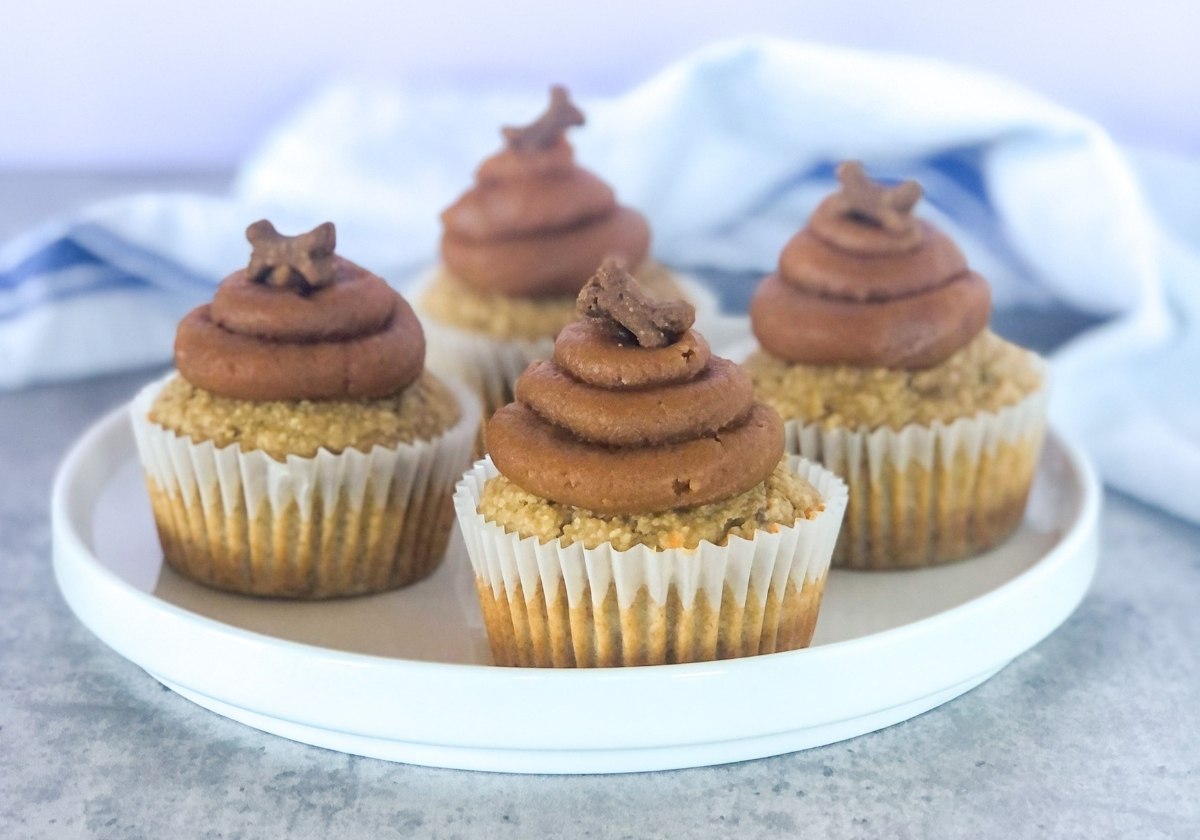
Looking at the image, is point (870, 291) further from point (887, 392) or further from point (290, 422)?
point (290, 422)

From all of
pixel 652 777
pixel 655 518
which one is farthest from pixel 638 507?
pixel 652 777

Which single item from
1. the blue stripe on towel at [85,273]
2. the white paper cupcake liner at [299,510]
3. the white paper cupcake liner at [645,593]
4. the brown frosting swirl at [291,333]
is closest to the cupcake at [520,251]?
the white paper cupcake liner at [299,510]

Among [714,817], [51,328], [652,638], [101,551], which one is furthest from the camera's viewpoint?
[51,328]

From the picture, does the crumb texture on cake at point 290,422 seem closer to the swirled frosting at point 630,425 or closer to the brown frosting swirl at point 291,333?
the brown frosting swirl at point 291,333

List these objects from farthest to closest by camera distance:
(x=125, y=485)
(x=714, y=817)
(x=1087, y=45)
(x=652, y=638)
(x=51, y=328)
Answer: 1. (x=1087, y=45)
2. (x=51, y=328)
3. (x=125, y=485)
4. (x=652, y=638)
5. (x=714, y=817)

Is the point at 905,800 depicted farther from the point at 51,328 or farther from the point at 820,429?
the point at 51,328

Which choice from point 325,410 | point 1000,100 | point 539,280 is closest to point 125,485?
point 325,410
